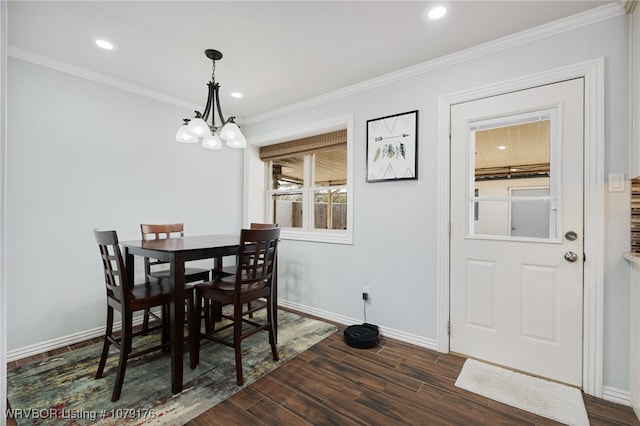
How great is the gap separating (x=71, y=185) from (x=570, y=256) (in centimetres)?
405

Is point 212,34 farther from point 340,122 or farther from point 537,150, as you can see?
point 537,150

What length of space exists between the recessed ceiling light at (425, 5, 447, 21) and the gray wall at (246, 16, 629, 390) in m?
0.59

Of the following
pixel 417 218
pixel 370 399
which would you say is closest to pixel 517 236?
pixel 417 218

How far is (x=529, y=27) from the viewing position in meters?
2.07

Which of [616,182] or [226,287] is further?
[226,287]

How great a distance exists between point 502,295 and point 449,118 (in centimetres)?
148

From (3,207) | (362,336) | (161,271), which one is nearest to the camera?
(3,207)

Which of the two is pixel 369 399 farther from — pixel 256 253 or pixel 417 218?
pixel 417 218

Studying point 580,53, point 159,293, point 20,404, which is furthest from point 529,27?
point 20,404

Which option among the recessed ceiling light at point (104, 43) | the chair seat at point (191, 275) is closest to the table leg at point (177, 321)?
the chair seat at point (191, 275)

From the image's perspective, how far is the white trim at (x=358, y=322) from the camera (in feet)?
8.36

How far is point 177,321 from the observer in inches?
74.7

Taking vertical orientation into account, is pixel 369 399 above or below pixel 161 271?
below

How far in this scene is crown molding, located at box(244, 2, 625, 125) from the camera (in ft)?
6.19
